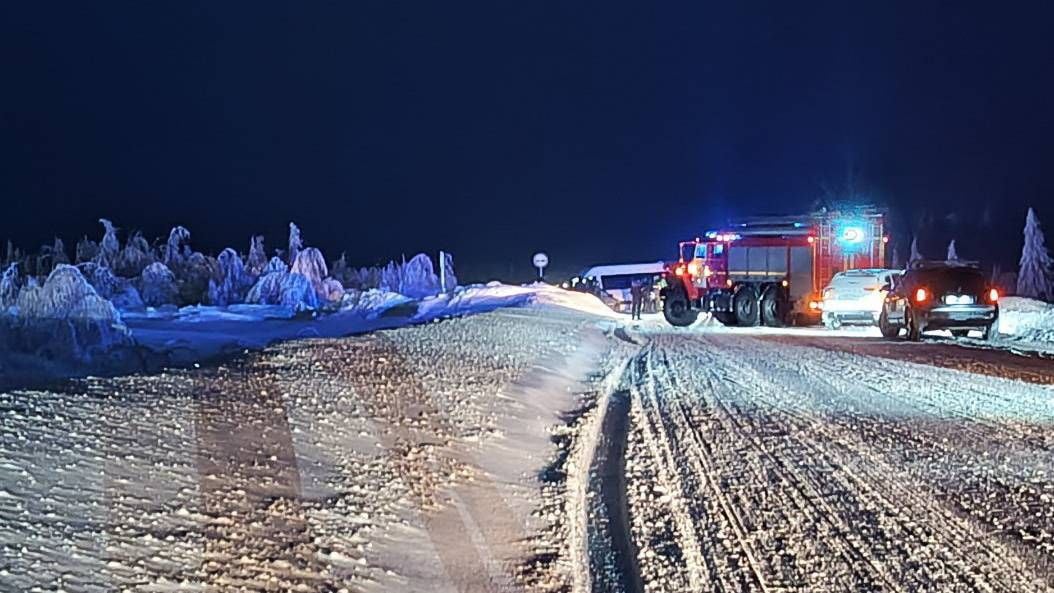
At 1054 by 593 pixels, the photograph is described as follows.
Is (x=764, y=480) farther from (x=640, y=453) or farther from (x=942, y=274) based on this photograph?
(x=942, y=274)

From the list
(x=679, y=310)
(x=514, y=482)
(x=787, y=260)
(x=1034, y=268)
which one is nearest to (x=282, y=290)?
(x=679, y=310)

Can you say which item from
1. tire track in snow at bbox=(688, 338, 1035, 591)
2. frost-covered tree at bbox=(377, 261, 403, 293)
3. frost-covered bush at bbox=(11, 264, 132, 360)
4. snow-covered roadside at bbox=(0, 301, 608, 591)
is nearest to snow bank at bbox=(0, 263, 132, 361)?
frost-covered bush at bbox=(11, 264, 132, 360)

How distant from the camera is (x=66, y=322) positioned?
87.2 feet

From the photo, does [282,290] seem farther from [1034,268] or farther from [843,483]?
[1034,268]

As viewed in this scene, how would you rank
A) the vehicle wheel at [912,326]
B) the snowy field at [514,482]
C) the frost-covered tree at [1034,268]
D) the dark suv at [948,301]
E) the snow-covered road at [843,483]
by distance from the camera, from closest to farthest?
the snowy field at [514,482]
the snow-covered road at [843,483]
the dark suv at [948,301]
the vehicle wheel at [912,326]
the frost-covered tree at [1034,268]

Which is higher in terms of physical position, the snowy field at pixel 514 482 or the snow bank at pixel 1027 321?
the snow bank at pixel 1027 321

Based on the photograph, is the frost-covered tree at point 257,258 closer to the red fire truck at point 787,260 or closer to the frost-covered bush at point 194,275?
the frost-covered bush at point 194,275

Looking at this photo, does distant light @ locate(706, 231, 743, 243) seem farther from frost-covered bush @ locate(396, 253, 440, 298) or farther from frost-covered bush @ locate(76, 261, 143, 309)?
frost-covered bush @ locate(396, 253, 440, 298)

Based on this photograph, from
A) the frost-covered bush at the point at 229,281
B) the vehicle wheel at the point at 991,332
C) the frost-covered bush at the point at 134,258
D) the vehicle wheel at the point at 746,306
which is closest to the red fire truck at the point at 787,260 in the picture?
the vehicle wheel at the point at 746,306

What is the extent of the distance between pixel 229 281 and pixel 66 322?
2411cm

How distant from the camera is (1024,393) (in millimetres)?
15469

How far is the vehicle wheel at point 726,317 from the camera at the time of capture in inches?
1422

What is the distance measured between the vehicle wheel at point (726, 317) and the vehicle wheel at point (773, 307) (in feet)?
3.92

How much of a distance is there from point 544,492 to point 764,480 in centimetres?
199
